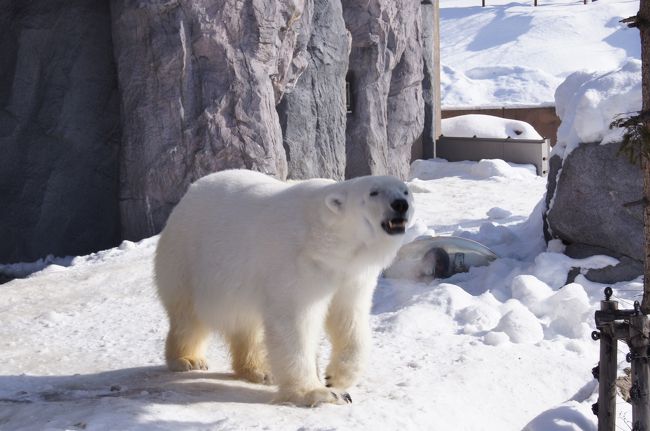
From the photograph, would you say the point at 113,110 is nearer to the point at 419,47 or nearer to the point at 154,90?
the point at 154,90

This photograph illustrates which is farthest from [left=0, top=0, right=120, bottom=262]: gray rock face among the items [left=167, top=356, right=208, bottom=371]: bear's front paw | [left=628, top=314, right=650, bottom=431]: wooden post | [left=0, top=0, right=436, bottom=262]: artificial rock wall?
[left=628, top=314, right=650, bottom=431]: wooden post

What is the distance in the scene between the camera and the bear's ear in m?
4.07

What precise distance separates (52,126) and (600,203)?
5.46m

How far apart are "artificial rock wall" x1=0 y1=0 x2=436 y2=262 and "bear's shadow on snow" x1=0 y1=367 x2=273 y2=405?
4.19 metres

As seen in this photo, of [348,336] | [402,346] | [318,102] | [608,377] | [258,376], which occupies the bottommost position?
[402,346]

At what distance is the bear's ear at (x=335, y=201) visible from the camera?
4.07m

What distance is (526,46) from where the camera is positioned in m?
44.0

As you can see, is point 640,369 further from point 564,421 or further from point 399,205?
point 399,205

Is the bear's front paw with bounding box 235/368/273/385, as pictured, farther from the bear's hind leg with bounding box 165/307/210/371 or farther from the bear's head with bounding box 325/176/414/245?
the bear's head with bounding box 325/176/414/245

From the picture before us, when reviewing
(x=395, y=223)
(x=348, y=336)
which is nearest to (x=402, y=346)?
(x=348, y=336)

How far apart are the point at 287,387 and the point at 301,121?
707 centimetres

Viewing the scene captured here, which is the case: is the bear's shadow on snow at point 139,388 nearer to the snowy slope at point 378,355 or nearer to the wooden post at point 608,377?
the snowy slope at point 378,355

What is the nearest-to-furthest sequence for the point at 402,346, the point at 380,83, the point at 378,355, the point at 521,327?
1. the point at 378,355
2. the point at 402,346
3. the point at 521,327
4. the point at 380,83

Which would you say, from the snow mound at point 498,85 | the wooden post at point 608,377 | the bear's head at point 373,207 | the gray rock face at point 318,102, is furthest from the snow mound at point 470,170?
the snow mound at point 498,85
